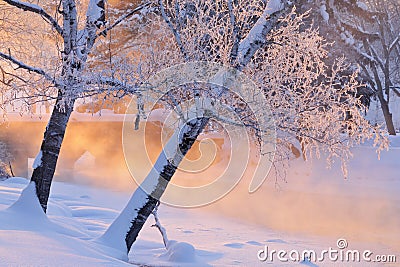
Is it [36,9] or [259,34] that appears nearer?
[259,34]

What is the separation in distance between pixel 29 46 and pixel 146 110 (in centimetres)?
602

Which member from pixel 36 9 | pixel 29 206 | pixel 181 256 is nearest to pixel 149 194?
pixel 181 256

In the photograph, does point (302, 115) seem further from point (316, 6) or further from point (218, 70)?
point (316, 6)

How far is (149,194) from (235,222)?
19.2 ft

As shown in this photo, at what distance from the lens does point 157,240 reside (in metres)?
9.27

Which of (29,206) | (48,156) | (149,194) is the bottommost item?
(29,206)

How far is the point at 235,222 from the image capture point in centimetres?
1246

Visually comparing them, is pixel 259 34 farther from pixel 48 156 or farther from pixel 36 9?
pixel 48 156

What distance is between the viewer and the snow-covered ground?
556 cm

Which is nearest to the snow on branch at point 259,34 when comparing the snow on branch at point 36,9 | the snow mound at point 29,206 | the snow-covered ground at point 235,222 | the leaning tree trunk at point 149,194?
the leaning tree trunk at point 149,194

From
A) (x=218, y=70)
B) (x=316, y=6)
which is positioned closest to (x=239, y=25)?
(x=218, y=70)

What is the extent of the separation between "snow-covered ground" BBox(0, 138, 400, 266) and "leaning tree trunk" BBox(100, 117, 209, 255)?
364 mm

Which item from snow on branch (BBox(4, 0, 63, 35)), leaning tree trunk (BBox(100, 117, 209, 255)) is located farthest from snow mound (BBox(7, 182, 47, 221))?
snow on branch (BBox(4, 0, 63, 35))

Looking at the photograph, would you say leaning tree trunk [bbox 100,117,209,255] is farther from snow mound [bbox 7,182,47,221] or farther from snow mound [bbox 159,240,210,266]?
snow mound [bbox 7,182,47,221]
